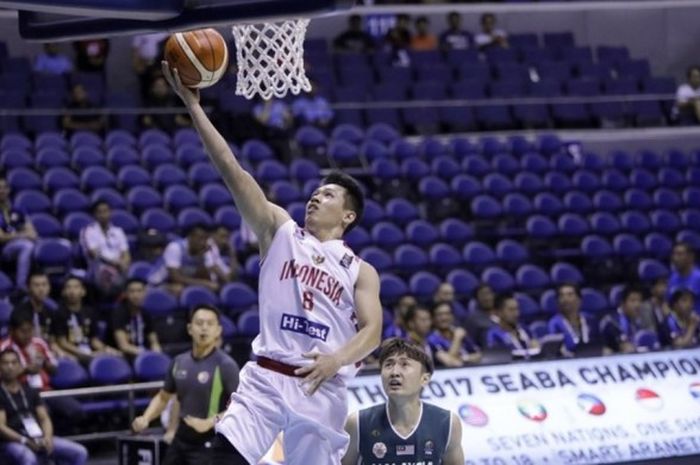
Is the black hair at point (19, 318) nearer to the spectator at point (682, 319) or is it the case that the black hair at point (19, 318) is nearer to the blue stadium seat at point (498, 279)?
the blue stadium seat at point (498, 279)

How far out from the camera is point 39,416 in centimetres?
924

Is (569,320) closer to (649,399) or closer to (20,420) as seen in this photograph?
(649,399)

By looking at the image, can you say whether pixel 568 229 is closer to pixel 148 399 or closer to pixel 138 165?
pixel 138 165

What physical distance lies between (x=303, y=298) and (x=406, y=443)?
96 cm

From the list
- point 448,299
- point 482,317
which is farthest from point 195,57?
point 448,299

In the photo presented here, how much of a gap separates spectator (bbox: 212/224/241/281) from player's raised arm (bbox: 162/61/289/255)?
676cm

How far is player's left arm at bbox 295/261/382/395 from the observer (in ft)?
18.5

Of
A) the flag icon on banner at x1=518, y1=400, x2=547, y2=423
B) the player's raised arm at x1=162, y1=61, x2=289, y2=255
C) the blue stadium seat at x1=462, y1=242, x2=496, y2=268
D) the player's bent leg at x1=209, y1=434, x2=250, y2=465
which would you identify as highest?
the player's raised arm at x1=162, y1=61, x2=289, y2=255

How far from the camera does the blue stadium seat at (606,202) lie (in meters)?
16.0

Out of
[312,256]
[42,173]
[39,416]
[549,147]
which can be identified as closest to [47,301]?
[39,416]

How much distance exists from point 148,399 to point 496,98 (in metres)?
8.66

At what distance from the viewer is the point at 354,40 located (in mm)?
18453

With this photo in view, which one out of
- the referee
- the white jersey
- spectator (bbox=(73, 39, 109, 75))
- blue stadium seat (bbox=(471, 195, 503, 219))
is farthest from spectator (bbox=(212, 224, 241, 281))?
the white jersey

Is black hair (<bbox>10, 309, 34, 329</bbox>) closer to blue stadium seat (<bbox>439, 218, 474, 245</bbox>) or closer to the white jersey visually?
the white jersey
